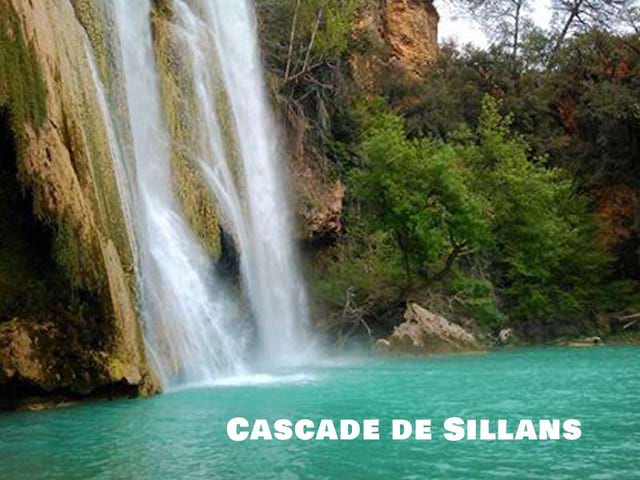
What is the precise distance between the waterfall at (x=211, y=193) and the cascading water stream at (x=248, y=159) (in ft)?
0.14

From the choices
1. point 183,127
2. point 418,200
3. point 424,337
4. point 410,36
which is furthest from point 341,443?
point 410,36

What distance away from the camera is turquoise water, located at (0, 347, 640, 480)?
6582 millimetres

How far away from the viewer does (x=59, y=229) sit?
1106cm

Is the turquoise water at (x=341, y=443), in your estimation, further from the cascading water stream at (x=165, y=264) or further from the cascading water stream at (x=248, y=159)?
the cascading water stream at (x=248, y=159)

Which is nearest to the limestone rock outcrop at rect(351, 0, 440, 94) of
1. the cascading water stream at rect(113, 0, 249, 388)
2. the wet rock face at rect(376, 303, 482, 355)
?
the wet rock face at rect(376, 303, 482, 355)

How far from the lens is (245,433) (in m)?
8.36

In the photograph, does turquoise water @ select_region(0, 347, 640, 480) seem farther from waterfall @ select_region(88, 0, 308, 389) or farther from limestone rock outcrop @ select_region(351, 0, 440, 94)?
limestone rock outcrop @ select_region(351, 0, 440, 94)

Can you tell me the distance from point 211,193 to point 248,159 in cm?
471

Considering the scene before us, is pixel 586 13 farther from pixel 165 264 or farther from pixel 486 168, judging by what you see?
pixel 165 264

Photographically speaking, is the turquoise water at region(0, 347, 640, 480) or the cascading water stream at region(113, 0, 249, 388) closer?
the turquoise water at region(0, 347, 640, 480)

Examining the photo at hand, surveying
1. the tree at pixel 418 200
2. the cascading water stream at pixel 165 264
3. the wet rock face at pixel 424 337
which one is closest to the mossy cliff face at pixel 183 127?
the cascading water stream at pixel 165 264

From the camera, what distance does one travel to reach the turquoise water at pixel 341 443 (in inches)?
259

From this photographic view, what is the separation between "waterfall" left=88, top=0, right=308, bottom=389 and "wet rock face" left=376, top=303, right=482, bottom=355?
2.70 meters

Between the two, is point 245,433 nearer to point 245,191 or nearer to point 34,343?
point 34,343
